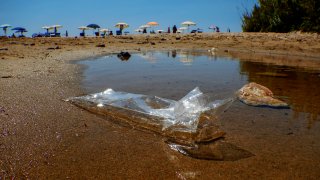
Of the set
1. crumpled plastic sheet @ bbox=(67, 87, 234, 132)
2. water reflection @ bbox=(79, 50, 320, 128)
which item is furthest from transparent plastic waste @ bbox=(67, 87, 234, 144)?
water reflection @ bbox=(79, 50, 320, 128)

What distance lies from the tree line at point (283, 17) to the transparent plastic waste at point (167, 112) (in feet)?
39.9

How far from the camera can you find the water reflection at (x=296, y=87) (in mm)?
2846

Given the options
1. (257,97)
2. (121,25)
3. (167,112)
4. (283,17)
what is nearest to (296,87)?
(257,97)

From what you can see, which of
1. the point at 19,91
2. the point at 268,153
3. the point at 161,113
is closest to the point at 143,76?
the point at 19,91

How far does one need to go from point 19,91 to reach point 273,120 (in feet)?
8.47

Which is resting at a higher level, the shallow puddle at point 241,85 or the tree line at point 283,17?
the tree line at point 283,17

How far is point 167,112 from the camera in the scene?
2406 millimetres

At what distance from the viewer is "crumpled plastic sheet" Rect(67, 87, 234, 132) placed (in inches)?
85.9

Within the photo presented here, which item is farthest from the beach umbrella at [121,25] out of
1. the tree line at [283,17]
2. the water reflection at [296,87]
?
the water reflection at [296,87]

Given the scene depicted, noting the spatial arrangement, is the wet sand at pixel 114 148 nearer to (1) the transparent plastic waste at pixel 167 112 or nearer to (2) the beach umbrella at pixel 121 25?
(1) the transparent plastic waste at pixel 167 112

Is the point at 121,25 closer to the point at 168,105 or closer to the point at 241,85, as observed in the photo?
the point at 241,85

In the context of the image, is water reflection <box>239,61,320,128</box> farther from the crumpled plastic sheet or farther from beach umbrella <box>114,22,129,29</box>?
beach umbrella <box>114,22,129,29</box>

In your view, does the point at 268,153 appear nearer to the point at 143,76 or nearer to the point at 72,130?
the point at 72,130

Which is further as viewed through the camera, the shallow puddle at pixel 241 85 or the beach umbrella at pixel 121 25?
the beach umbrella at pixel 121 25
